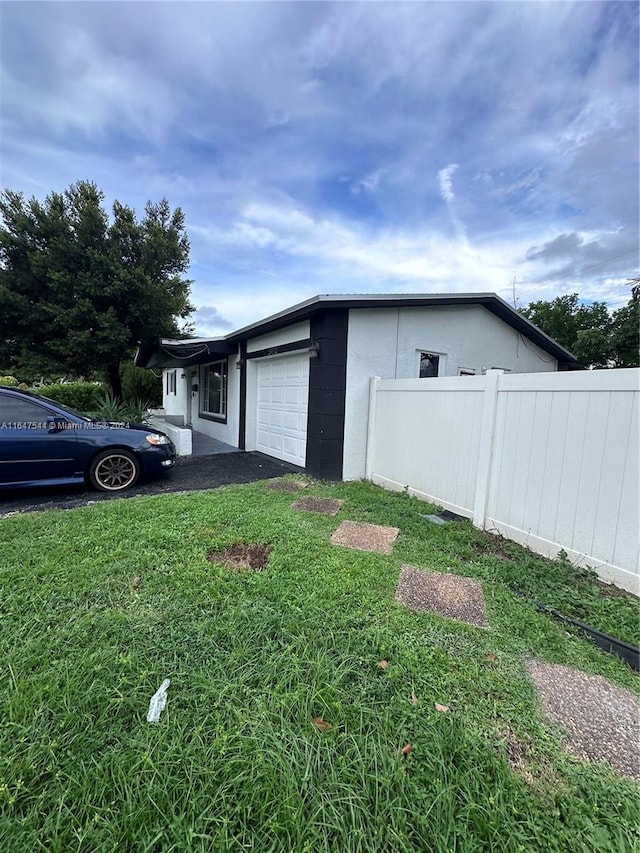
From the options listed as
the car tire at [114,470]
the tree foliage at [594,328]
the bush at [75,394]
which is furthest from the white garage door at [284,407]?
the tree foliage at [594,328]

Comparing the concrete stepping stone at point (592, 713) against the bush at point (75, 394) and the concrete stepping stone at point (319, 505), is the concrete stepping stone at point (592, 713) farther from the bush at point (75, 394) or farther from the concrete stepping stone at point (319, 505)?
the bush at point (75, 394)

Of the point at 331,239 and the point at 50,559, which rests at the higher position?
the point at 331,239

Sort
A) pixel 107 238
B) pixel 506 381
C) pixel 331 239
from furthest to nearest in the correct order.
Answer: pixel 107 238 → pixel 331 239 → pixel 506 381

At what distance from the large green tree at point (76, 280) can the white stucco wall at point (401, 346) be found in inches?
362

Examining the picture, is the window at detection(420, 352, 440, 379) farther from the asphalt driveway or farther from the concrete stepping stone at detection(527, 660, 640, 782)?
the concrete stepping stone at detection(527, 660, 640, 782)

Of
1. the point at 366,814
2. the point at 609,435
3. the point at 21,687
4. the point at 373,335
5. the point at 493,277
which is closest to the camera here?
the point at 366,814

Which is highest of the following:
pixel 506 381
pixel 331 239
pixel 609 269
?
pixel 609 269

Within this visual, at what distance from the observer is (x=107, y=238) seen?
474 inches

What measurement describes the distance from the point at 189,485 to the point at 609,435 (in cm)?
552

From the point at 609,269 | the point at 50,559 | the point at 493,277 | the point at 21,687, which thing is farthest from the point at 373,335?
the point at 609,269

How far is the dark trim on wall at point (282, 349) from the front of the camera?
6.78 meters

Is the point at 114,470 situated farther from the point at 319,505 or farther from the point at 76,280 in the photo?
the point at 76,280

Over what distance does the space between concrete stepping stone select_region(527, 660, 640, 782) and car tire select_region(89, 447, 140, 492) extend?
556 centimetres

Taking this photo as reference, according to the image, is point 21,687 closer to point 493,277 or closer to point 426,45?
point 426,45
